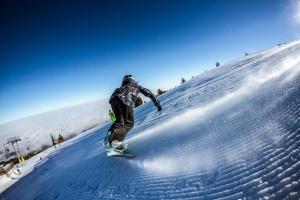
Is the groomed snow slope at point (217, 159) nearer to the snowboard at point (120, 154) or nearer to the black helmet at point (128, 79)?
the snowboard at point (120, 154)

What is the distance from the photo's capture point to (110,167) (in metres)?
5.57

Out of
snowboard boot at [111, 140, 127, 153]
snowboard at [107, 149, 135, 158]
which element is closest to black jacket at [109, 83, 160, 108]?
snowboard boot at [111, 140, 127, 153]

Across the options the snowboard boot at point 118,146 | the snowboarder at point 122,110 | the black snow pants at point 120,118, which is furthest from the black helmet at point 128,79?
the snowboard boot at point 118,146

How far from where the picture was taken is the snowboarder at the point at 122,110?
5473mm

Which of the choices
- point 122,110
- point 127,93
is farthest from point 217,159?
point 127,93

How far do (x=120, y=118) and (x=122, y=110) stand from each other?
217 millimetres

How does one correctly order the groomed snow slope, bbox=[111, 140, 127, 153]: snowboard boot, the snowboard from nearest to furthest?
the groomed snow slope
the snowboard
bbox=[111, 140, 127, 153]: snowboard boot

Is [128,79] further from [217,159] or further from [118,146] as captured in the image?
[217,159]

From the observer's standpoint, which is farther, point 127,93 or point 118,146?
point 118,146

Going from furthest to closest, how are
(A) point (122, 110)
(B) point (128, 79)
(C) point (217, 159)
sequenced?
(B) point (128, 79) → (A) point (122, 110) → (C) point (217, 159)

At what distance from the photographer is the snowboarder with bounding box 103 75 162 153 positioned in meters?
5.47

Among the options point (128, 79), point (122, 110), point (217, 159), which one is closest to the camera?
point (217, 159)

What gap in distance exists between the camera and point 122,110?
5496 millimetres

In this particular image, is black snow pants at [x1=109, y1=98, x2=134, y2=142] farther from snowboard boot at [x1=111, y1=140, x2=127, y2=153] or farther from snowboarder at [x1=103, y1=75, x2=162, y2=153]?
snowboard boot at [x1=111, y1=140, x2=127, y2=153]
